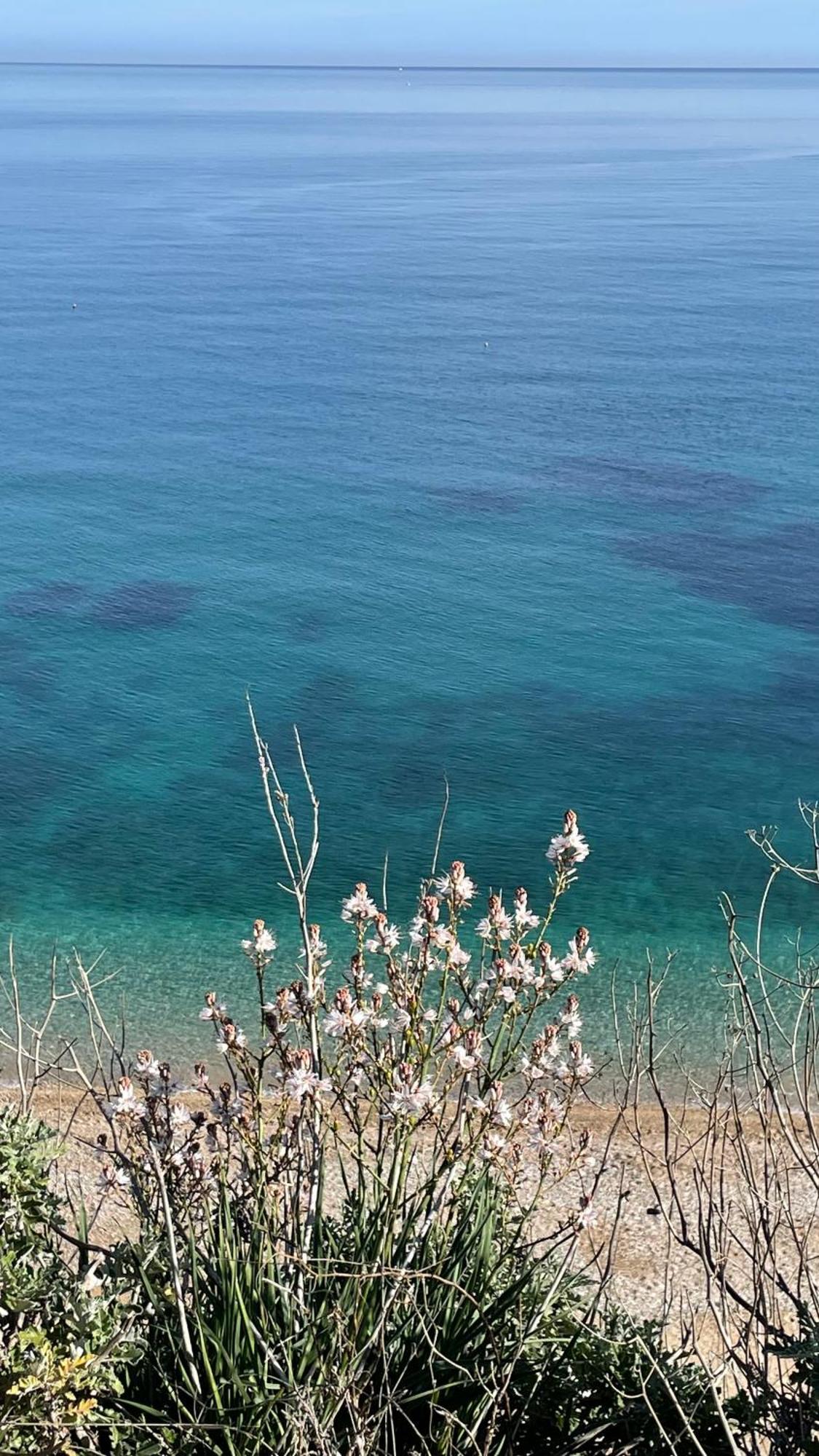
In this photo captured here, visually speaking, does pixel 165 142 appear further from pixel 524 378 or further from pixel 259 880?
pixel 259 880

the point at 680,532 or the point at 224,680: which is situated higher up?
the point at 680,532

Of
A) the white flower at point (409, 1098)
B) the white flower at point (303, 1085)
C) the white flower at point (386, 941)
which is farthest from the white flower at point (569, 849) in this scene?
the white flower at point (303, 1085)

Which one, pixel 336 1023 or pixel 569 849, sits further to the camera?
pixel 569 849

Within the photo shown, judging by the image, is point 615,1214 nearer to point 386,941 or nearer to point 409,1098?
point 386,941

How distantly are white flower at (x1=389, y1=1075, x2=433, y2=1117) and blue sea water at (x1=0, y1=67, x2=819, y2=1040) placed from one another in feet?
25.8

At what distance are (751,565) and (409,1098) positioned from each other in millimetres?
19785

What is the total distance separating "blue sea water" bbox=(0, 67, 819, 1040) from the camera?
→ 1509 cm

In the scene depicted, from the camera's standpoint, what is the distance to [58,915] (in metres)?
13.9

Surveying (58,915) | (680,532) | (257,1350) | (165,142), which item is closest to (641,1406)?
(257,1350)

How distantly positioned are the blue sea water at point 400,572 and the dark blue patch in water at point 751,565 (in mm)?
62

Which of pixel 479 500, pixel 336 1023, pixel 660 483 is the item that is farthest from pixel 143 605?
pixel 336 1023

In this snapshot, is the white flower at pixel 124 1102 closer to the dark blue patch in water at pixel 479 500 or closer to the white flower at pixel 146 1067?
the white flower at pixel 146 1067

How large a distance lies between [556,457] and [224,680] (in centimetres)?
1086

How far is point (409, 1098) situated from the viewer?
4.17 meters
